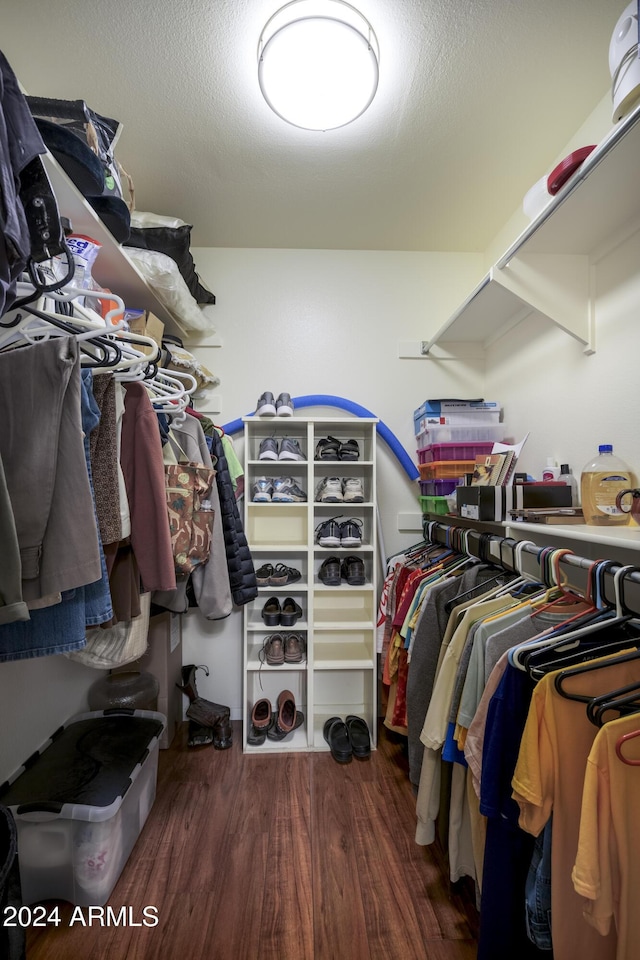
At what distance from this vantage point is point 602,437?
1507 mm

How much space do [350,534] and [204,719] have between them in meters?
1.21

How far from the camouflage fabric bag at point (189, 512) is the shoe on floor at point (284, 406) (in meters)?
0.61

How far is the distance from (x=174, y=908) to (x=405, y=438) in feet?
7.12

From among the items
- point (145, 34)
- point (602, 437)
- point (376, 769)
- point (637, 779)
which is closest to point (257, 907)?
point (376, 769)

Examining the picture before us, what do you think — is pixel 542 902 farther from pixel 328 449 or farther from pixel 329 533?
pixel 328 449

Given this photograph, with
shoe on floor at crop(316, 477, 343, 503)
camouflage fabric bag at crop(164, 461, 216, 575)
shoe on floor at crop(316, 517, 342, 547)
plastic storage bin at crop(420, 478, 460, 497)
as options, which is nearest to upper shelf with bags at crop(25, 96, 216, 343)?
camouflage fabric bag at crop(164, 461, 216, 575)

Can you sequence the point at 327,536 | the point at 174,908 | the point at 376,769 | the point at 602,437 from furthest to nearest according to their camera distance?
the point at 327,536 → the point at 376,769 → the point at 602,437 → the point at 174,908

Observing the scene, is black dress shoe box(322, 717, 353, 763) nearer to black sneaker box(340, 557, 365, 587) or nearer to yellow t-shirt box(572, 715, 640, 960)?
black sneaker box(340, 557, 365, 587)

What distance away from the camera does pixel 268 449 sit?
7.27ft

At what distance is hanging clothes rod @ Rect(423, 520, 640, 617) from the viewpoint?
0.98 meters

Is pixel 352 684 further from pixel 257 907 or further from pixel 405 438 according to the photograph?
pixel 405 438

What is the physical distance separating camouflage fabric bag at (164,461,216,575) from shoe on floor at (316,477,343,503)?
672mm

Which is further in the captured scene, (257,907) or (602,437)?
(602,437)

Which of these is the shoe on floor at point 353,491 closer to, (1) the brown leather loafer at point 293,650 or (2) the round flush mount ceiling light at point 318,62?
(1) the brown leather loafer at point 293,650
